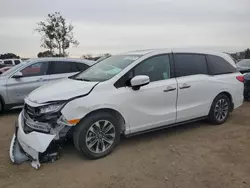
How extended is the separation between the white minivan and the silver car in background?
9.58 feet

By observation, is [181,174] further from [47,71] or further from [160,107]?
[47,71]

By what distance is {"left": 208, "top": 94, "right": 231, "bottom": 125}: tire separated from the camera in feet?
18.3

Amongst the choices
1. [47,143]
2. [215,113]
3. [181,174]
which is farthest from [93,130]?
[215,113]

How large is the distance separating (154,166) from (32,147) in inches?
69.8

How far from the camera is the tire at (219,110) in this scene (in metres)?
5.58

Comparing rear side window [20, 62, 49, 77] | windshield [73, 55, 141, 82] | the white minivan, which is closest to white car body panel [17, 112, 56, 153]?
the white minivan

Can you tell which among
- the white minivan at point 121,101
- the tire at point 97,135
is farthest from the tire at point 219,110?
the tire at point 97,135

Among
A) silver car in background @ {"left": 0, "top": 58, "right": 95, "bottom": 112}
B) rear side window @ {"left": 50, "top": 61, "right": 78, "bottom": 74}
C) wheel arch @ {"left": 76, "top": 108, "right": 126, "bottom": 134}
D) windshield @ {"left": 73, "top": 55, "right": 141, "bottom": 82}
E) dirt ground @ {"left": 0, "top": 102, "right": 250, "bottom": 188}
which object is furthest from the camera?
rear side window @ {"left": 50, "top": 61, "right": 78, "bottom": 74}

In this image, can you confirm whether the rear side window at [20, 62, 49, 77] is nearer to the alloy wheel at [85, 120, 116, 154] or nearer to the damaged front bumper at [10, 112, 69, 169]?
the damaged front bumper at [10, 112, 69, 169]

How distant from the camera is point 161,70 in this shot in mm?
4824

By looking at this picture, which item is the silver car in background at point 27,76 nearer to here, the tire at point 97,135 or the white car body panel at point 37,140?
the white car body panel at point 37,140

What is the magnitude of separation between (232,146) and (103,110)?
231 centimetres

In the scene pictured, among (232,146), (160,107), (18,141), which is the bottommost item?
(232,146)

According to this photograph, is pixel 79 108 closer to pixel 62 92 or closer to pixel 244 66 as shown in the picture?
pixel 62 92
